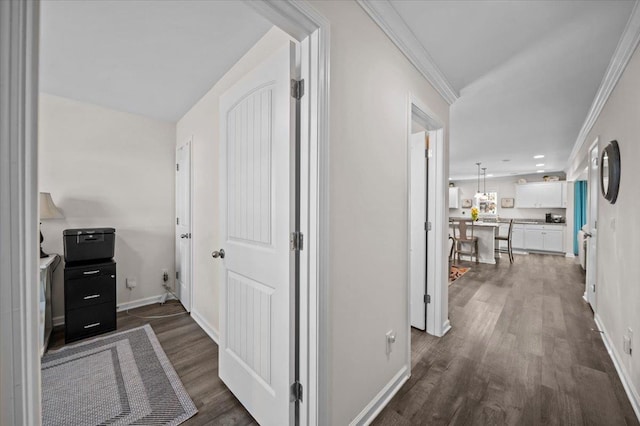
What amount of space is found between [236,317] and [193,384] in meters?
0.66

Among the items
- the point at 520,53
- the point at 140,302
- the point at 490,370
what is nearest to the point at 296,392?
the point at 490,370

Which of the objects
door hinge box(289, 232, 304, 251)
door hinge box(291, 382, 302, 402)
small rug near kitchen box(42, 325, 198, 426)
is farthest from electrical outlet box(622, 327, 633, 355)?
small rug near kitchen box(42, 325, 198, 426)

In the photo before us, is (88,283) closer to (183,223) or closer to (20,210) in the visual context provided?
(183,223)

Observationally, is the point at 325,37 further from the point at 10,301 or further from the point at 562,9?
the point at 562,9

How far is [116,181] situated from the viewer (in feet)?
9.90

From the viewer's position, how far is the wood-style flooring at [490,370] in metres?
1.53

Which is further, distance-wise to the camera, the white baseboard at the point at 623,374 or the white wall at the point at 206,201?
the white wall at the point at 206,201

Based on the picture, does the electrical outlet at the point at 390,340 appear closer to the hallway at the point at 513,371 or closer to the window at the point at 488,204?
the hallway at the point at 513,371

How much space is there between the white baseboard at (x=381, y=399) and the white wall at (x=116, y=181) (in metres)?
3.01

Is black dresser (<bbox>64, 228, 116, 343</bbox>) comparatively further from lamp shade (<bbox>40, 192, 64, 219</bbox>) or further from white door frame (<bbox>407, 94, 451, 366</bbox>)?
white door frame (<bbox>407, 94, 451, 366</bbox>)

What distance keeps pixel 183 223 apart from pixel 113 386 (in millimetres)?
1773

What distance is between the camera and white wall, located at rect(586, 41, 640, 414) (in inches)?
66.4

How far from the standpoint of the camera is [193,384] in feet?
5.89

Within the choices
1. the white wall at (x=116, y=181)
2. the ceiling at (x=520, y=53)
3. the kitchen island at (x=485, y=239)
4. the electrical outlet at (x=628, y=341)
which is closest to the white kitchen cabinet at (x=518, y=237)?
the kitchen island at (x=485, y=239)
